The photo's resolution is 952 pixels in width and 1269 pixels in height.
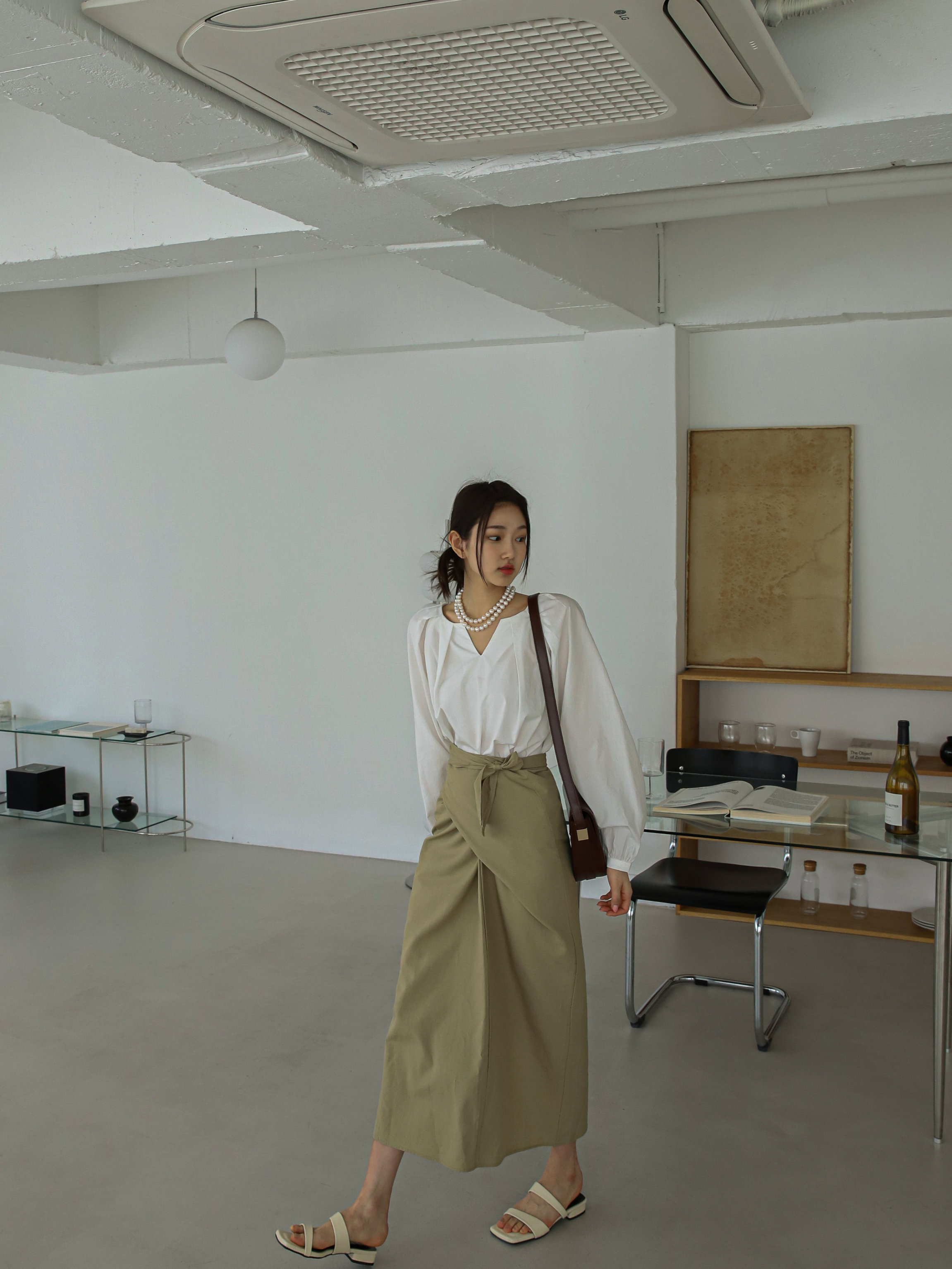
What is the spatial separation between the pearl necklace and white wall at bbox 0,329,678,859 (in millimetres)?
2443

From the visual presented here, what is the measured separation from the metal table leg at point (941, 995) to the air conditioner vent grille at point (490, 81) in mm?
A: 2127

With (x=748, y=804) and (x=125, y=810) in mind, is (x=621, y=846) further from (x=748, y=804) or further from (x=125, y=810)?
(x=125, y=810)

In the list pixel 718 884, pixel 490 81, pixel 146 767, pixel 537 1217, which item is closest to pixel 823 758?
pixel 718 884

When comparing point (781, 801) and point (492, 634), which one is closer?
point (492, 634)

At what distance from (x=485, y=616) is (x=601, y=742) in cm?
41

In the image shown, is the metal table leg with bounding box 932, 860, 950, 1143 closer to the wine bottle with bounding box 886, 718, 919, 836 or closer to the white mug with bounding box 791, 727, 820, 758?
the wine bottle with bounding box 886, 718, 919, 836

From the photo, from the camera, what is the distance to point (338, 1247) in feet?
7.93

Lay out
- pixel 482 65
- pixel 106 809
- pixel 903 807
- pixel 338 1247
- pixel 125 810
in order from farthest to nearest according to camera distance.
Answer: pixel 106 809, pixel 125 810, pixel 903 807, pixel 338 1247, pixel 482 65

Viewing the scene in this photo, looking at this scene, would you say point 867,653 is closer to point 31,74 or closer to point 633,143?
point 633,143

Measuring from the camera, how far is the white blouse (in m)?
2.52

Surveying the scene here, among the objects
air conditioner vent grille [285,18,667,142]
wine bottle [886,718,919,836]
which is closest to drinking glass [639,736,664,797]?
wine bottle [886,718,919,836]

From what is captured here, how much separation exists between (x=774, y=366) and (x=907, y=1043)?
115 inches

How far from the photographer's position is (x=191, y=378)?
611cm

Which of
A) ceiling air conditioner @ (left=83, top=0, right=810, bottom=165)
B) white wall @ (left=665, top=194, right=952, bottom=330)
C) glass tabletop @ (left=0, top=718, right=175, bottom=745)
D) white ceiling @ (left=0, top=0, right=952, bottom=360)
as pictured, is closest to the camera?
ceiling air conditioner @ (left=83, top=0, right=810, bottom=165)
